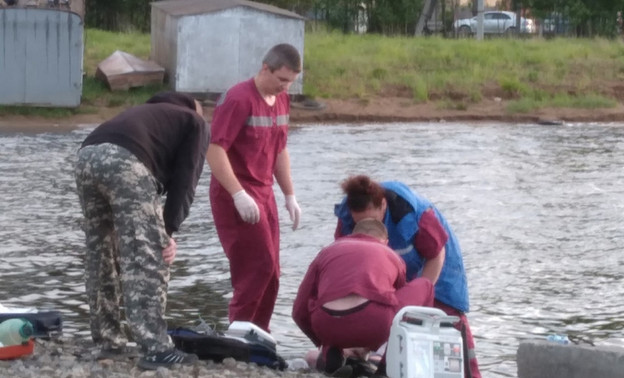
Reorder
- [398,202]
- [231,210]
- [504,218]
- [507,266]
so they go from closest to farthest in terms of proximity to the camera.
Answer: [398,202]
[231,210]
[507,266]
[504,218]

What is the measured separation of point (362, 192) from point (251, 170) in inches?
37.1

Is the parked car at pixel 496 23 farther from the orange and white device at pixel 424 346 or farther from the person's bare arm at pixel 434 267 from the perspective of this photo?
the orange and white device at pixel 424 346

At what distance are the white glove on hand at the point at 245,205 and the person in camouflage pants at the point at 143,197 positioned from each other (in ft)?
1.64

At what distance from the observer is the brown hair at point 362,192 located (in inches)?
273

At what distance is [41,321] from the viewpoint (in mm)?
7305

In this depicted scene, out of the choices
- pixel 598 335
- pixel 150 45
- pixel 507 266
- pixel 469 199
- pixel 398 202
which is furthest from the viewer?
pixel 150 45

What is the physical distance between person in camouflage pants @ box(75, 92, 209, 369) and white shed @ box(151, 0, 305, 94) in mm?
21253

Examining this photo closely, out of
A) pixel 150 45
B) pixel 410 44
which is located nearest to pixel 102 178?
pixel 150 45

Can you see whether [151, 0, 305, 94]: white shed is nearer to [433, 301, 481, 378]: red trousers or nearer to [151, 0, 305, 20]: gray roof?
[151, 0, 305, 20]: gray roof

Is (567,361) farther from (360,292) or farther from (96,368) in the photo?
(96,368)

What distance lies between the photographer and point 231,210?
7625 mm

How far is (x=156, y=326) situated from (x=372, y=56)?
28346 mm

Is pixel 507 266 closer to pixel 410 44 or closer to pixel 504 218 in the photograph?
pixel 504 218

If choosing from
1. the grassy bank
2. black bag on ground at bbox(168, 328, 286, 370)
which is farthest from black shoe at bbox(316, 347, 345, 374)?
the grassy bank
